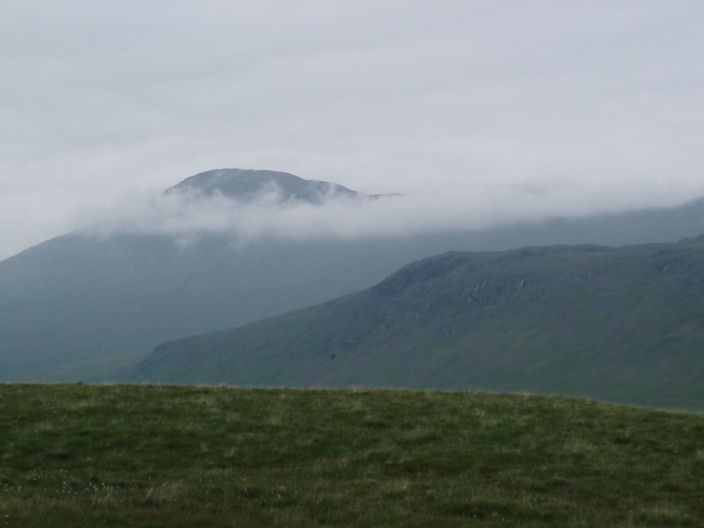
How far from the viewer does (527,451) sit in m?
28.4

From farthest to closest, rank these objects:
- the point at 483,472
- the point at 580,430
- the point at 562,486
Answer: the point at 580,430 → the point at 483,472 → the point at 562,486

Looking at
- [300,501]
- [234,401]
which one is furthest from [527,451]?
[234,401]

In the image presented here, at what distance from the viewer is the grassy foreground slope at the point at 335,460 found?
66.7 feet

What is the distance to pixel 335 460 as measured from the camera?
1050 inches

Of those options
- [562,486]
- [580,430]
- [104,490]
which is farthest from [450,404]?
[104,490]

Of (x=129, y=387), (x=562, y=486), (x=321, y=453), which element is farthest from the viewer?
(x=129, y=387)

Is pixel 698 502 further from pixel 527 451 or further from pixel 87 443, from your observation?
pixel 87 443

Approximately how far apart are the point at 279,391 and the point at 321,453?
1241 cm

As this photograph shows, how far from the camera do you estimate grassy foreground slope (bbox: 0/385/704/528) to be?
2033 cm

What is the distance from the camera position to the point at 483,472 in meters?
25.7

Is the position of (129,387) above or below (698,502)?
above

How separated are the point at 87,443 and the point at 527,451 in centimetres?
1542

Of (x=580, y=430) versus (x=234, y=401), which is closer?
(x=580, y=430)

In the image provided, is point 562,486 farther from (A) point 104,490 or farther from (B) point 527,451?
(A) point 104,490
